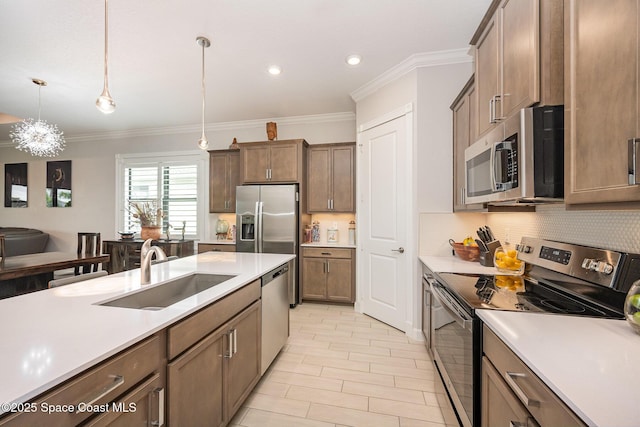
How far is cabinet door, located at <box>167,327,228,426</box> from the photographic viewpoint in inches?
43.9

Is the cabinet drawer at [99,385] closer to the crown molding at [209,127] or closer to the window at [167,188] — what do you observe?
the crown molding at [209,127]

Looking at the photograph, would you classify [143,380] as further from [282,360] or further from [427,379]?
[427,379]

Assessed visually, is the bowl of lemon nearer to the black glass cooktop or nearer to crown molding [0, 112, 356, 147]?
the black glass cooktop

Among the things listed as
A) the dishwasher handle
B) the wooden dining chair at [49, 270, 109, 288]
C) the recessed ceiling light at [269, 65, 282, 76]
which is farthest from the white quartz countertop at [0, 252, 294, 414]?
the recessed ceiling light at [269, 65, 282, 76]

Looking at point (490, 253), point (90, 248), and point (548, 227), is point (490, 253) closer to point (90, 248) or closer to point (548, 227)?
point (548, 227)

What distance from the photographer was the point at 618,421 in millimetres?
562

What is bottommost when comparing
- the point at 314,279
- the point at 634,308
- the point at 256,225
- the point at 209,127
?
the point at 314,279

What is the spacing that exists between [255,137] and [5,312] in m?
4.06

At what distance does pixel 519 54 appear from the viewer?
1.38 m

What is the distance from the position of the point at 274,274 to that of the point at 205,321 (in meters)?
0.93

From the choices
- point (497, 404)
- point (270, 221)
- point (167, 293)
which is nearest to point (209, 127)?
point (270, 221)

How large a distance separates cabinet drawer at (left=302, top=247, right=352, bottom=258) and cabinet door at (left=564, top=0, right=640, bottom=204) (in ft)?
9.32

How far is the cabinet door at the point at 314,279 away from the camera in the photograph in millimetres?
3871

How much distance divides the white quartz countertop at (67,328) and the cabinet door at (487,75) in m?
1.87
